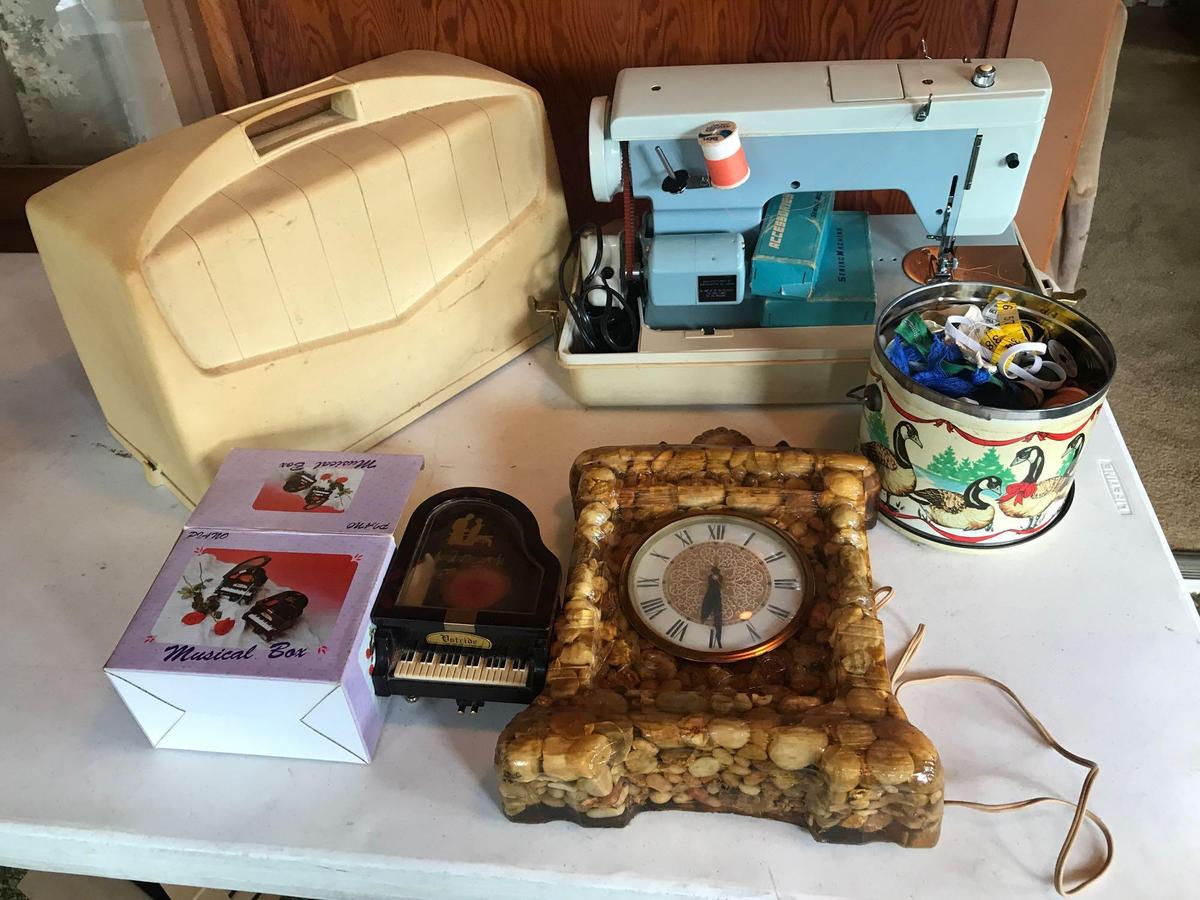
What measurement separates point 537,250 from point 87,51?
2.47 feet

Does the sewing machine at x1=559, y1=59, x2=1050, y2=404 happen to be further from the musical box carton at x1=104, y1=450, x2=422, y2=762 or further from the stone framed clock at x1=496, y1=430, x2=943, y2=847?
the musical box carton at x1=104, y1=450, x2=422, y2=762

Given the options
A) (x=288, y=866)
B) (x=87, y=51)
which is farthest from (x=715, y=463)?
(x=87, y=51)

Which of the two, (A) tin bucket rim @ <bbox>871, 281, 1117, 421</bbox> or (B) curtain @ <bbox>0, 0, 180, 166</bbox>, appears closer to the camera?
(A) tin bucket rim @ <bbox>871, 281, 1117, 421</bbox>

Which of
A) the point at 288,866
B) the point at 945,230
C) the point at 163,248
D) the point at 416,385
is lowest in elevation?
the point at 288,866

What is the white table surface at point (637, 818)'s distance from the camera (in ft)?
2.39

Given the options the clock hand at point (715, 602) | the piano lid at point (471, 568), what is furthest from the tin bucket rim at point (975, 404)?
the piano lid at point (471, 568)

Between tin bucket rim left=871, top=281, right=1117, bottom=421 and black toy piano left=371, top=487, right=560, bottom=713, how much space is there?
35 cm

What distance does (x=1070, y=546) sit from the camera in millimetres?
941

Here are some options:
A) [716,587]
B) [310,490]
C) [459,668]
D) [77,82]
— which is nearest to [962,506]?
[716,587]

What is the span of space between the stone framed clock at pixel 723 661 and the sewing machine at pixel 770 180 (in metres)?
0.13

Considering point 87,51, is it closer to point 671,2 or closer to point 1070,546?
point 671,2

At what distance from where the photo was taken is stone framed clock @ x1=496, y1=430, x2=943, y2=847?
708 millimetres

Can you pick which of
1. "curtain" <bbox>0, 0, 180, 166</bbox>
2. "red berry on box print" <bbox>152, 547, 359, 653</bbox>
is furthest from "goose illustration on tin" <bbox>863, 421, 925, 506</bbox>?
"curtain" <bbox>0, 0, 180, 166</bbox>

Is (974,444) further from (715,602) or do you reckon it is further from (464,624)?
(464,624)
